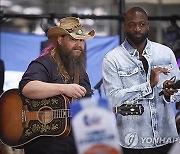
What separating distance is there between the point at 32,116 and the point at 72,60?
475 millimetres

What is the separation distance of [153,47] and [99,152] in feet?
6.15

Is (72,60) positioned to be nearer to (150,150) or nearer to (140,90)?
(140,90)

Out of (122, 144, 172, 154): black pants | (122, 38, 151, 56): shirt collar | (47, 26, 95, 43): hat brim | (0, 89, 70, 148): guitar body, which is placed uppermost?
(47, 26, 95, 43): hat brim

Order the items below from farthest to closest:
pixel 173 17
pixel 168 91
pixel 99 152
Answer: pixel 173 17 < pixel 168 91 < pixel 99 152

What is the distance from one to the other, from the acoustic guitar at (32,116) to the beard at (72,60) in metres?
0.24

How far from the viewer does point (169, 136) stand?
3314mm

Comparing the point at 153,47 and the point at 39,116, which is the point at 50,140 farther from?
the point at 153,47

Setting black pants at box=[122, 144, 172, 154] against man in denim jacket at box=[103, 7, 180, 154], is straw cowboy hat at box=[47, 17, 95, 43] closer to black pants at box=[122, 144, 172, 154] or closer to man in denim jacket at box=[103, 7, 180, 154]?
man in denim jacket at box=[103, 7, 180, 154]

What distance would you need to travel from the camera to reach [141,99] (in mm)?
3240

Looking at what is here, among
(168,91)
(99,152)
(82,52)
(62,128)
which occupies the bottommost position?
(99,152)

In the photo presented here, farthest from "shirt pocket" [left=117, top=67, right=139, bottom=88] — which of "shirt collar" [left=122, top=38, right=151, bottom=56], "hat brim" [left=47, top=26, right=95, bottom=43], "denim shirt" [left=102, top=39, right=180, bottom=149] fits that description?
"hat brim" [left=47, top=26, right=95, bottom=43]

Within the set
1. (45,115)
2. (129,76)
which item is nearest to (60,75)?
(45,115)

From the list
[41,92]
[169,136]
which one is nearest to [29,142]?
[41,92]

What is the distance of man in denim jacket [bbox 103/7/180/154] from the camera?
3.23 metres
